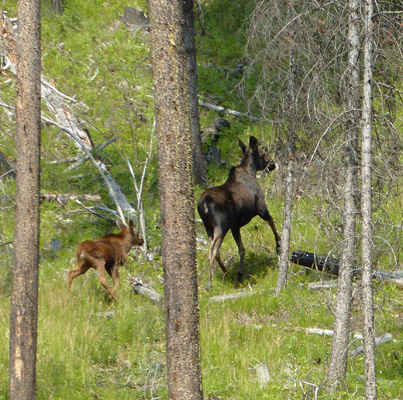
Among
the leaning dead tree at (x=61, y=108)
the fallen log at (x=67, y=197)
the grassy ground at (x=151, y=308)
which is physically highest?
the leaning dead tree at (x=61, y=108)

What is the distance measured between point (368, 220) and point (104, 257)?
5727mm

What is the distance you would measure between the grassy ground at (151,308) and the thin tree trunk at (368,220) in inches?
17.1

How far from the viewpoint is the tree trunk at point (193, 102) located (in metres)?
16.9

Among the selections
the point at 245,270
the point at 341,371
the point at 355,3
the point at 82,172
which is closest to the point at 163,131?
the point at 355,3

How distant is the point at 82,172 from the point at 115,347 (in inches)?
321

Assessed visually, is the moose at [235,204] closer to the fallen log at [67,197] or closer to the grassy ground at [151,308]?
the grassy ground at [151,308]

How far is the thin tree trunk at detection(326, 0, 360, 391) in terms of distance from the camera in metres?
7.36

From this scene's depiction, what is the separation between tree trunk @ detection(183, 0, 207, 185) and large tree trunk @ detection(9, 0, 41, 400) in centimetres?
923

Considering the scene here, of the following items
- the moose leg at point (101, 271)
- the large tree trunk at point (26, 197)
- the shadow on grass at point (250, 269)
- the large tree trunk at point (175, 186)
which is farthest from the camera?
the shadow on grass at point (250, 269)

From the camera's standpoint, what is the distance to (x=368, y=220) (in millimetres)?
6852

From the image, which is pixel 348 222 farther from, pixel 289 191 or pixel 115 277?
pixel 115 277

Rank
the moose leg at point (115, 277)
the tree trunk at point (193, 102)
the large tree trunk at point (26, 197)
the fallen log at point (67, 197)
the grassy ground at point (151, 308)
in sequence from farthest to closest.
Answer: the tree trunk at point (193, 102) < the fallen log at point (67, 197) < the moose leg at point (115, 277) < the grassy ground at point (151, 308) < the large tree trunk at point (26, 197)

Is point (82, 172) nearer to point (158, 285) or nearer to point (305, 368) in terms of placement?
point (158, 285)

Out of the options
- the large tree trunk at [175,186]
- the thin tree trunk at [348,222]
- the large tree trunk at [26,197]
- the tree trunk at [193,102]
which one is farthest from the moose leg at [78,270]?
the tree trunk at [193,102]
